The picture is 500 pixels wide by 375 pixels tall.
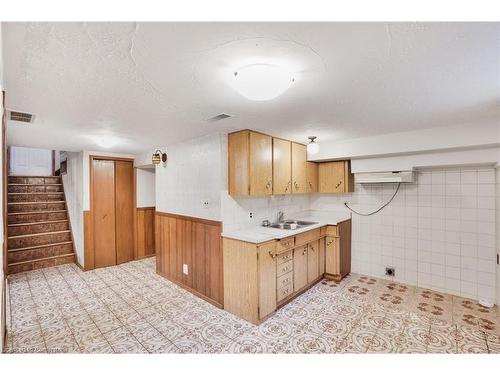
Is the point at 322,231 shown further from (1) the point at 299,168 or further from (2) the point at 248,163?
(2) the point at 248,163

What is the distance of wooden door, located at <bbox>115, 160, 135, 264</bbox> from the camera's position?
4480 mm

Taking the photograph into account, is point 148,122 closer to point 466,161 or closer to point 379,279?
point 466,161

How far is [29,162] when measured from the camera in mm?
6418

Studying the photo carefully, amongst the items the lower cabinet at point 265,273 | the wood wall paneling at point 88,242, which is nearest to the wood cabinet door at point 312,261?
the lower cabinet at point 265,273

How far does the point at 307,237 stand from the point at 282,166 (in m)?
1.00

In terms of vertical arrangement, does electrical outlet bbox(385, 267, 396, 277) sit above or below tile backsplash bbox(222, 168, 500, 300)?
below

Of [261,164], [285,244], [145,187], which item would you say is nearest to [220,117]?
[261,164]

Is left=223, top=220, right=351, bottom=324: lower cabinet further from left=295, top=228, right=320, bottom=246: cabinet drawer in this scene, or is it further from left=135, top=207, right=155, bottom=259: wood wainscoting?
left=135, top=207, right=155, bottom=259: wood wainscoting

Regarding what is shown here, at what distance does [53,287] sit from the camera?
3422 mm

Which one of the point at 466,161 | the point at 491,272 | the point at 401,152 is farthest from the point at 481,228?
the point at 401,152

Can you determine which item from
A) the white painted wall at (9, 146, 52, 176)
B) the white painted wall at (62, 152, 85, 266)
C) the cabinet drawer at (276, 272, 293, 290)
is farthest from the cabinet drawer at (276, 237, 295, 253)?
the white painted wall at (9, 146, 52, 176)

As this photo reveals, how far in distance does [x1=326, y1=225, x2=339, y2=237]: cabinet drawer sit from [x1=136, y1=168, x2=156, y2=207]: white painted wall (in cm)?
340

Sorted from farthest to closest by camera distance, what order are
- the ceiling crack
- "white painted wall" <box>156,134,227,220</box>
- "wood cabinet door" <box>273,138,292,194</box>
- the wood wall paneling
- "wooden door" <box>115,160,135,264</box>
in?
"wooden door" <box>115,160,135,264</box>, the wood wall paneling, "wood cabinet door" <box>273,138,292,194</box>, "white painted wall" <box>156,134,227,220</box>, the ceiling crack
